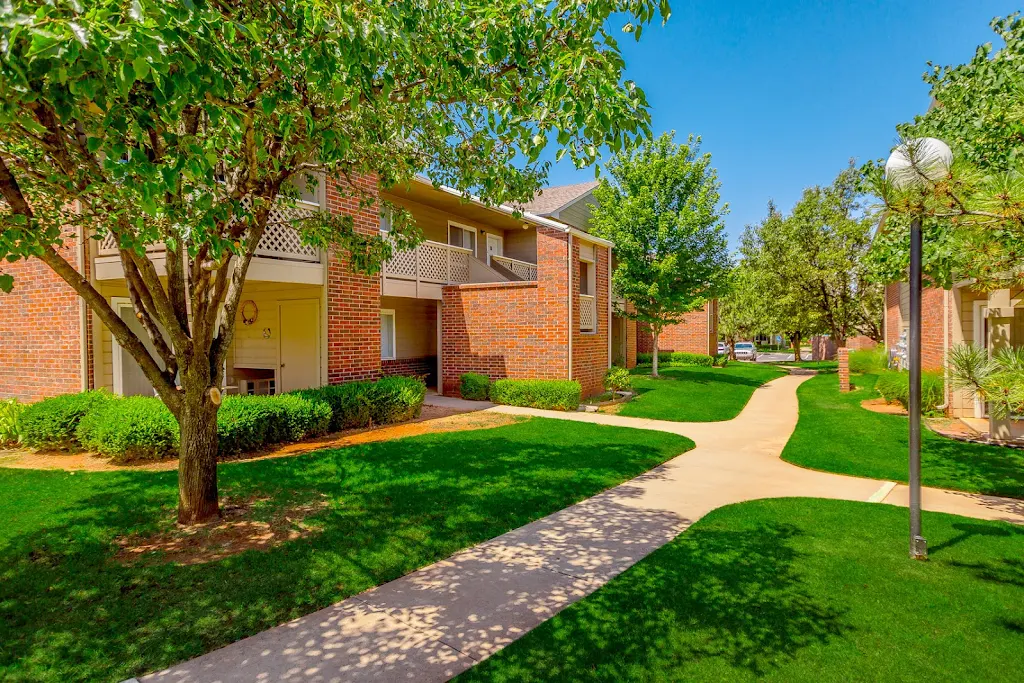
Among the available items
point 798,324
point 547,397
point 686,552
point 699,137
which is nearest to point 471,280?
point 547,397

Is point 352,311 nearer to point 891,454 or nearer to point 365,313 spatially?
point 365,313

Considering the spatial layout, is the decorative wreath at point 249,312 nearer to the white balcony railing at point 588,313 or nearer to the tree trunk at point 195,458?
the tree trunk at point 195,458

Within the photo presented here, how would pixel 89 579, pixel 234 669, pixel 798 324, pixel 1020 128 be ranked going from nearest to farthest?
pixel 234 669 < pixel 1020 128 < pixel 89 579 < pixel 798 324

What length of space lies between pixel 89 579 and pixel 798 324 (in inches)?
1255

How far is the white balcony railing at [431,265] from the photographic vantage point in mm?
14719

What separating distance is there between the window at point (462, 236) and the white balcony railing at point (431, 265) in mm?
2154

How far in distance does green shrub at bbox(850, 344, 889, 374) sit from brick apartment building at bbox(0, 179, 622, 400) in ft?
45.6

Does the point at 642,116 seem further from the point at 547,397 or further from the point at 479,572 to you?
the point at 547,397

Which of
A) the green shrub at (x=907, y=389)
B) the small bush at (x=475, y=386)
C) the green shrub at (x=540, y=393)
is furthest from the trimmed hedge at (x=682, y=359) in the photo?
the small bush at (x=475, y=386)

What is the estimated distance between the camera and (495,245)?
22000 millimetres

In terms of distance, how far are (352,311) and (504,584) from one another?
28.6 feet

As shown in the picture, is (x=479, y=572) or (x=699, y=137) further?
(x=699, y=137)

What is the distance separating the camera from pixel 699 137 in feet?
73.2

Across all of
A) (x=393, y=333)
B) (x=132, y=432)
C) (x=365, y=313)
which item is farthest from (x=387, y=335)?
(x=132, y=432)
